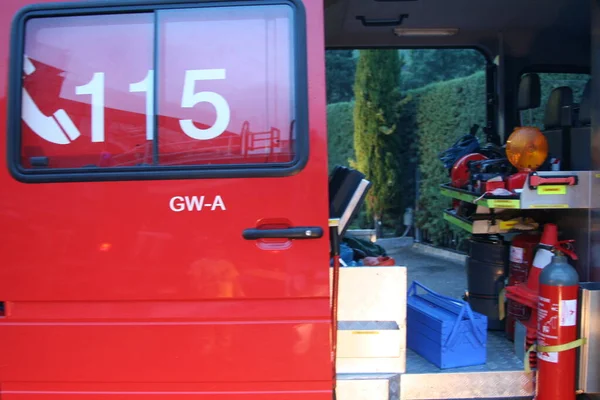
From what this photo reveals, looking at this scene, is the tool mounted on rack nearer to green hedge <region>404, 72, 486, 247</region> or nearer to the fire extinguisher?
the fire extinguisher

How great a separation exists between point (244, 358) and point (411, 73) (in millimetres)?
15995

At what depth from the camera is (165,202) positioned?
7.49ft

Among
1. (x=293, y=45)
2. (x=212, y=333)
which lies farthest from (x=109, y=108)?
(x=212, y=333)

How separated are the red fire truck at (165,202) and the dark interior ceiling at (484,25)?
1907mm

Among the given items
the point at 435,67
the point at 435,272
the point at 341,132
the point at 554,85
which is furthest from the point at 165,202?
the point at 435,67

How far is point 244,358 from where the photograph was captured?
2.30 meters

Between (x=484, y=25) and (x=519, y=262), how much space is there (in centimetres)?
223

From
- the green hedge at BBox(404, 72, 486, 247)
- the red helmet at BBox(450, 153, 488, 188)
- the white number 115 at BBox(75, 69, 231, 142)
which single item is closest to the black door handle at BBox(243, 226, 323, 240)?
the white number 115 at BBox(75, 69, 231, 142)

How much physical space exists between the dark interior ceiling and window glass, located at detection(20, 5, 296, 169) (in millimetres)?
1824

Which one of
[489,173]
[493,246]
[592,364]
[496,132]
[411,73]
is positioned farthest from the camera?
[411,73]

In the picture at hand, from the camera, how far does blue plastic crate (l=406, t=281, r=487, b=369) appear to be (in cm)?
275

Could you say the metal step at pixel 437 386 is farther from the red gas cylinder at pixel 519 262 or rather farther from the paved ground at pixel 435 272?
the paved ground at pixel 435 272

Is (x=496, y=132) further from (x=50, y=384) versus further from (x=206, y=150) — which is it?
(x=50, y=384)

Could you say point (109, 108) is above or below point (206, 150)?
above
